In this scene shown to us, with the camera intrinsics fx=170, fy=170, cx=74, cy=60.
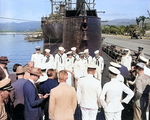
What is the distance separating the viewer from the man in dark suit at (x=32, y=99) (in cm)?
321

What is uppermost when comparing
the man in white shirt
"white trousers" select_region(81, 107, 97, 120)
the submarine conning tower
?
the submarine conning tower

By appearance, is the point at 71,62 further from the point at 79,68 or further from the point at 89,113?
the point at 89,113

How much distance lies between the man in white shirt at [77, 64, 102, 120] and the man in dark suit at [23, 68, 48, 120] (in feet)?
2.69

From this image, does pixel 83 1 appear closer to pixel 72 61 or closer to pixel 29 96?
pixel 72 61

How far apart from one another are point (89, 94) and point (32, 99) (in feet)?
3.84

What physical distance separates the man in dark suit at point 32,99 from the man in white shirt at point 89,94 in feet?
2.69

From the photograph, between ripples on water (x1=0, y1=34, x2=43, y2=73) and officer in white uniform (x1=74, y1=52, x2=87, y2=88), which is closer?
officer in white uniform (x1=74, y1=52, x2=87, y2=88)

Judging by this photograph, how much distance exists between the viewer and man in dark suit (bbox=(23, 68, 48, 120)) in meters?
3.21

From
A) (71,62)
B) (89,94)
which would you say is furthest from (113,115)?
(71,62)

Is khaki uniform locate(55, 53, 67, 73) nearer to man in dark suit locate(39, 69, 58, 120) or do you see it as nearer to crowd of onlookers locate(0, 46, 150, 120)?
crowd of onlookers locate(0, 46, 150, 120)

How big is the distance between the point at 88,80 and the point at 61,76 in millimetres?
680

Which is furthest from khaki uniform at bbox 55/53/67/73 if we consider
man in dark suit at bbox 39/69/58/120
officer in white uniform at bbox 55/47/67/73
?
man in dark suit at bbox 39/69/58/120

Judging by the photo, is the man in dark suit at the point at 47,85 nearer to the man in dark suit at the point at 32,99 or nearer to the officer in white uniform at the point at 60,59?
the man in dark suit at the point at 32,99

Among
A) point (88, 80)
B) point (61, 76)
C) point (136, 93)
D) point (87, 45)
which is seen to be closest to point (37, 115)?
point (61, 76)
